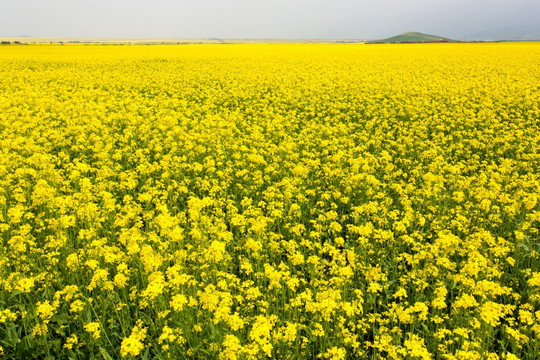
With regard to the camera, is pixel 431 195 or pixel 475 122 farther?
pixel 475 122

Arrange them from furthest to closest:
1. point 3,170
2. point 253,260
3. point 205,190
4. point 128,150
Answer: point 128,150, point 205,190, point 3,170, point 253,260

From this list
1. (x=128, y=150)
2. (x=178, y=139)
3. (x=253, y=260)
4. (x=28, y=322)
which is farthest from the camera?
(x=178, y=139)

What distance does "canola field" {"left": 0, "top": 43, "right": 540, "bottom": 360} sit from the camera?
3746mm

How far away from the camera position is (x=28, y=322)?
4020 millimetres

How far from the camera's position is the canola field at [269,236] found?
375cm

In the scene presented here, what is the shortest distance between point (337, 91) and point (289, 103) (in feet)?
10.4

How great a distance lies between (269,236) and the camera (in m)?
5.91

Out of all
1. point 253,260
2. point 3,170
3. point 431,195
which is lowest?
point 253,260

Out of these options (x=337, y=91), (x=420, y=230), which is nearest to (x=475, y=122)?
(x=337, y=91)

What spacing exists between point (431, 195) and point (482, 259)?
103 inches

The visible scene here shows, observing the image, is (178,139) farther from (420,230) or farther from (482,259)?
(482,259)

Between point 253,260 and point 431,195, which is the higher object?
point 431,195

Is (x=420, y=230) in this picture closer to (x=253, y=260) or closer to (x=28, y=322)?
(x=253, y=260)

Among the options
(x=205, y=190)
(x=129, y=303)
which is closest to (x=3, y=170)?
(x=205, y=190)
